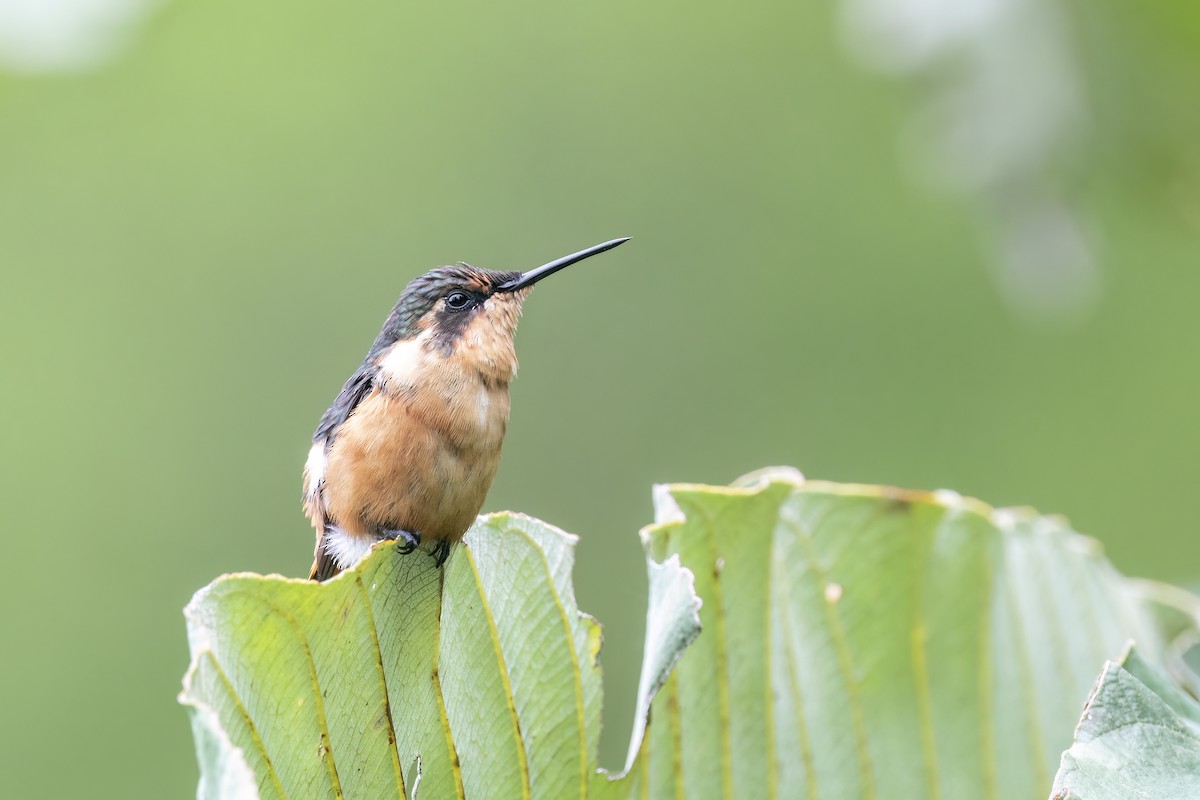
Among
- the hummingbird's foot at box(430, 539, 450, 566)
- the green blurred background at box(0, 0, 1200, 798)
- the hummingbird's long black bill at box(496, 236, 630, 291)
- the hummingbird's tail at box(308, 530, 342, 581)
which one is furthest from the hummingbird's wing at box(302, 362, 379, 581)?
the green blurred background at box(0, 0, 1200, 798)

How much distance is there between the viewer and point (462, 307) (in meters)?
2.85

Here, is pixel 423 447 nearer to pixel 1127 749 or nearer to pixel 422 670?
pixel 422 670

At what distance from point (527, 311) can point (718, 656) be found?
933cm

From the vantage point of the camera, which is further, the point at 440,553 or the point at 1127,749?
the point at 440,553

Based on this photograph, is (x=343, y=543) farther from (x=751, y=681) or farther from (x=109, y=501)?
(x=109, y=501)

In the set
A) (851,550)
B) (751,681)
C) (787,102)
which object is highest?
(787,102)

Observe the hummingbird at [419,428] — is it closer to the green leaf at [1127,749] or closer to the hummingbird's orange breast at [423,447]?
the hummingbird's orange breast at [423,447]

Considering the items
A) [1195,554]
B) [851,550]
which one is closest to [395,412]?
[851,550]

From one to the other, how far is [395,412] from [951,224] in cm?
881

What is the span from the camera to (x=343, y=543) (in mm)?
2561

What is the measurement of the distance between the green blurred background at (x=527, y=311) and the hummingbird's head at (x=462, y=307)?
566cm

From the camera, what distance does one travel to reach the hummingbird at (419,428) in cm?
243

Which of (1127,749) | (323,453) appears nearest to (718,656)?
(1127,749)

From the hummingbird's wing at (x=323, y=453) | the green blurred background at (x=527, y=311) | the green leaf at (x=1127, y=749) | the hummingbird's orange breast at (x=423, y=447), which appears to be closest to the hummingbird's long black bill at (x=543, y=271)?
the hummingbird's orange breast at (x=423, y=447)
